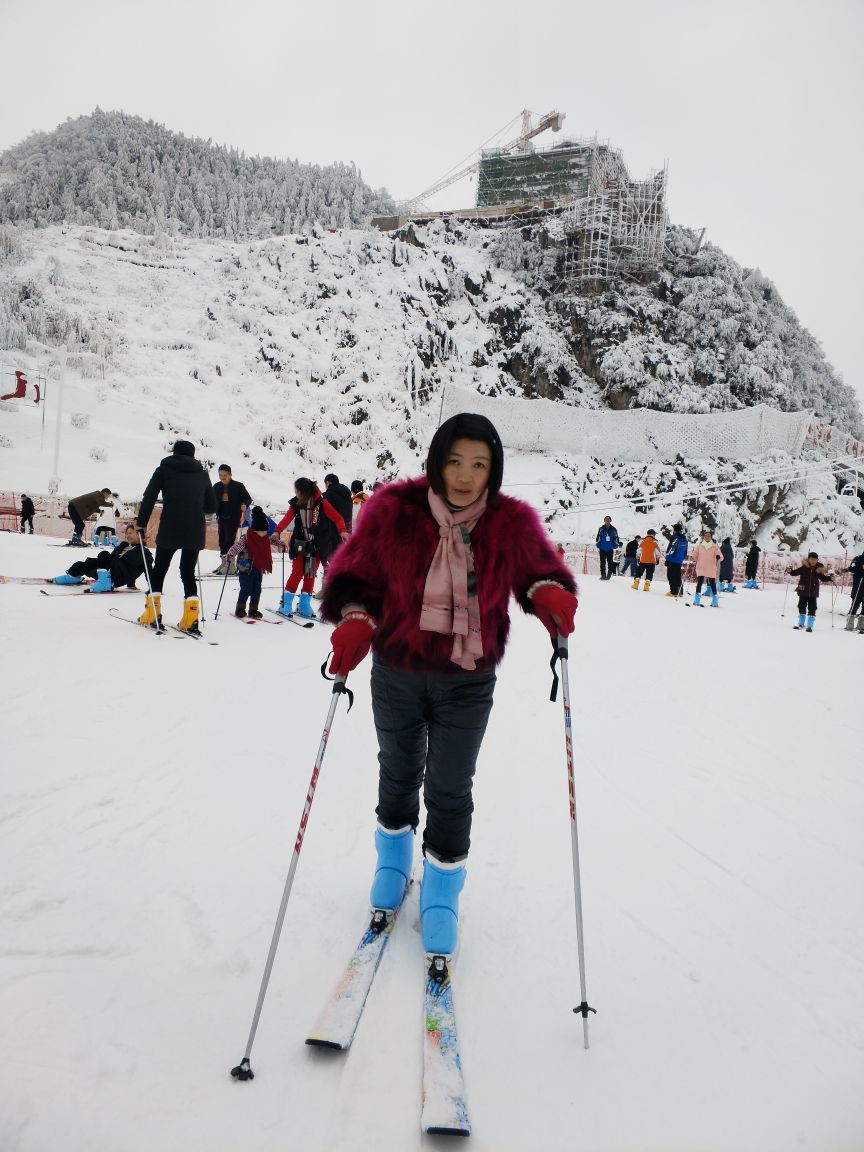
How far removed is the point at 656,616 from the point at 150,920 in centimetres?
1045

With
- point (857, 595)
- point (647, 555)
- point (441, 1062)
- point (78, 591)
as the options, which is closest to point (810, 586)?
point (857, 595)

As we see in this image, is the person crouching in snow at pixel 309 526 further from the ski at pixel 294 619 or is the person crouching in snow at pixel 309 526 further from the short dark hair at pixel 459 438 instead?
the short dark hair at pixel 459 438

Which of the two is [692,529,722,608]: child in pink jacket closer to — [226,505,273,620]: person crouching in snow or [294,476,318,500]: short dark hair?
[294,476,318,500]: short dark hair

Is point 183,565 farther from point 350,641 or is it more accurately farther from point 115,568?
point 350,641

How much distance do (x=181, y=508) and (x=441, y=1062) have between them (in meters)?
5.55

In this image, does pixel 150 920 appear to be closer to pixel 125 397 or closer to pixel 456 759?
pixel 456 759

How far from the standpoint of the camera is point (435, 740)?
2.01m

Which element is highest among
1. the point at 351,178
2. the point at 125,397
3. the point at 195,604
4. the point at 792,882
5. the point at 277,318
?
the point at 351,178

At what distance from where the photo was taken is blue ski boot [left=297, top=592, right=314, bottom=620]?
27.4 ft

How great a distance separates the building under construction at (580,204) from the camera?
153 feet

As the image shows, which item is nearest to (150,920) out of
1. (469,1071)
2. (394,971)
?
(394,971)

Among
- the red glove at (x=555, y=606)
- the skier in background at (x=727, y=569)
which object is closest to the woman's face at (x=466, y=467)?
the red glove at (x=555, y=606)

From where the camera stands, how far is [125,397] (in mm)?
32750

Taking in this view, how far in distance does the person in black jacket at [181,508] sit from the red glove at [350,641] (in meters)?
4.66
